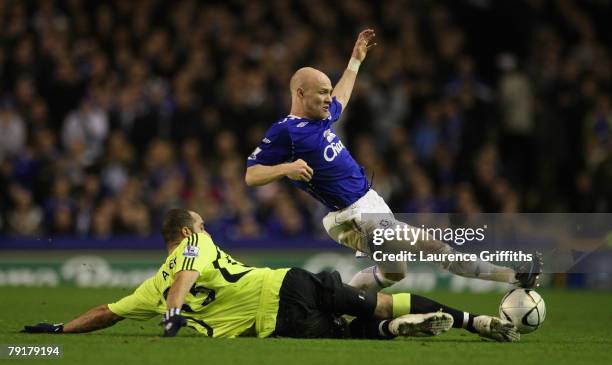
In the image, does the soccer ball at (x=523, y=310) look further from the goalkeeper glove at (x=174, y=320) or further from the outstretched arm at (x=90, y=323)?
the outstretched arm at (x=90, y=323)

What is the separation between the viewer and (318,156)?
10.4 m

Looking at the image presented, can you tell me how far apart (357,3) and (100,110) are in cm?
549

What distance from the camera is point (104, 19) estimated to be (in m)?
21.0

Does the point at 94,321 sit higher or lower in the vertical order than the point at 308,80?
lower

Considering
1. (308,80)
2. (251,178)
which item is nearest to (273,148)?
(251,178)

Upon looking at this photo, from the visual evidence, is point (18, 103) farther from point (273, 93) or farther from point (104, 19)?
point (273, 93)

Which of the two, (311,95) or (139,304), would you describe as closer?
(139,304)

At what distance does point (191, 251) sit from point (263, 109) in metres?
10.4

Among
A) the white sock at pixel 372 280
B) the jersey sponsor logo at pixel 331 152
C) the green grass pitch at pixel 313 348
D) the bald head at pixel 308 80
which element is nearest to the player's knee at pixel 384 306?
the green grass pitch at pixel 313 348

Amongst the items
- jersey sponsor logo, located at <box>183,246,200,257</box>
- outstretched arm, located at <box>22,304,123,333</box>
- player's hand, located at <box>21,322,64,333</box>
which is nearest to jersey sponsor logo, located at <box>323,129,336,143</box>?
jersey sponsor logo, located at <box>183,246,200,257</box>

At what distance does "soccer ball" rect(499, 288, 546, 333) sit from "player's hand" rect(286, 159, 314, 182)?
6.73 ft

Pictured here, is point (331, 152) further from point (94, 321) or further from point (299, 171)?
point (94, 321)

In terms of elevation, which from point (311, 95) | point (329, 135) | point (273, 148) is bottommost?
point (273, 148)

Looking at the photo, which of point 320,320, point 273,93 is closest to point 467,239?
point 320,320
